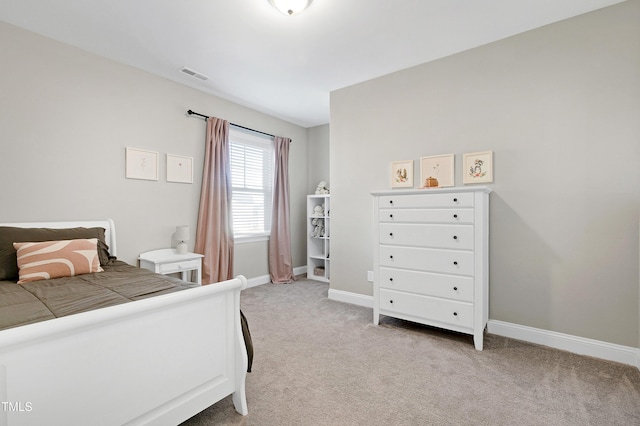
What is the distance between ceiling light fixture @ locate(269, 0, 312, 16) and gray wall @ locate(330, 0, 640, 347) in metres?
1.47

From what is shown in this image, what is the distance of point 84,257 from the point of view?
2.13 m

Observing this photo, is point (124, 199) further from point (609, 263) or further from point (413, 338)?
point (609, 263)

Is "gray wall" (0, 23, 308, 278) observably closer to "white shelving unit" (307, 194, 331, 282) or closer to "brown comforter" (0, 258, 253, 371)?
"brown comforter" (0, 258, 253, 371)

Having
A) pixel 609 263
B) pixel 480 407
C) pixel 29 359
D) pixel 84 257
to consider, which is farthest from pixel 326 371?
pixel 609 263

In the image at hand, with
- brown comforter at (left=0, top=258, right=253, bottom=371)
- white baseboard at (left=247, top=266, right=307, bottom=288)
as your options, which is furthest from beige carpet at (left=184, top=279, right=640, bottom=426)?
white baseboard at (left=247, top=266, right=307, bottom=288)

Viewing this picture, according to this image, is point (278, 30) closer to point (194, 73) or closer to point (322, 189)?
point (194, 73)

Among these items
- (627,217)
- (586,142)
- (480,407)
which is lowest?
(480,407)

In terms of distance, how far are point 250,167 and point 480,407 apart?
3.70 m

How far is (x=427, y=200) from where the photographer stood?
2.53 m

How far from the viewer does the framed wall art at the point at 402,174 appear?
3095 mm

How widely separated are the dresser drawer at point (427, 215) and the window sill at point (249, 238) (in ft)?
6.94

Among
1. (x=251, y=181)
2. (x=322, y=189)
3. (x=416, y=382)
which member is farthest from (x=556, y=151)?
(x=251, y=181)

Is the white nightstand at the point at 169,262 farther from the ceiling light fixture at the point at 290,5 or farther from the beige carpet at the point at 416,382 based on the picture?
the ceiling light fixture at the point at 290,5

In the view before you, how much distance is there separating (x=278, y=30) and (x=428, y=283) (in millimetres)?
2415
